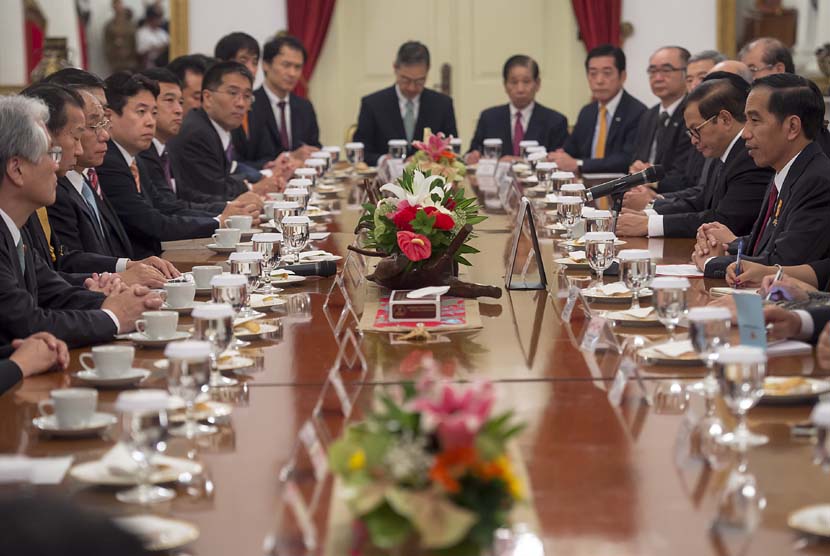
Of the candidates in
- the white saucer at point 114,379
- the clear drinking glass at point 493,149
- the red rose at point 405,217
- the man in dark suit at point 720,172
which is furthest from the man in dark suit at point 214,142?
the white saucer at point 114,379

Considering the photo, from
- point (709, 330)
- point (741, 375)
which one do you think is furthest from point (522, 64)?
point (741, 375)

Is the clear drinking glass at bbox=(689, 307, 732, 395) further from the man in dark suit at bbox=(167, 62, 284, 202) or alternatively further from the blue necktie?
the man in dark suit at bbox=(167, 62, 284, 202)

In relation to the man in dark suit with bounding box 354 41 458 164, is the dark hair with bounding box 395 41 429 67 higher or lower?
higher

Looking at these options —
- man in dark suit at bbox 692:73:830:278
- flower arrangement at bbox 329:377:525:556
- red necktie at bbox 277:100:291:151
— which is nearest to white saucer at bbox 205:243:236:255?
man in dark suit at bbox 692:73:830:278

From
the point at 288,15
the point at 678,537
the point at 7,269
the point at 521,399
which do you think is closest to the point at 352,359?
the point at 521,399

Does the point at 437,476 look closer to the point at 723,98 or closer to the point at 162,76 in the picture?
the point at 723,98

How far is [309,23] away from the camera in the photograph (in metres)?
9.73

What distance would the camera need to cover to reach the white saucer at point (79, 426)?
2.15m

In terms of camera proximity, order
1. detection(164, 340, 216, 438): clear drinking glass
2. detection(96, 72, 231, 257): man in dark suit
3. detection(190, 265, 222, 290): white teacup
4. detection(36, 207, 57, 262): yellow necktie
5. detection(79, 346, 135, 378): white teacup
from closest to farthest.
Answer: detection(164, 340, 216, 438): clear drinking glass → detection(79, 346, 135, 378): white teacup → detection(190, 265, 222, 290): white teacup → detection(36, 207, 57, 262): yellow necktie → detection(96, 72, 231, 257): man in dark suit

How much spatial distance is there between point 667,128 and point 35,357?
457 centimetres

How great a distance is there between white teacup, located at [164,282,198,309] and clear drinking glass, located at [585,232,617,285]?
105cm

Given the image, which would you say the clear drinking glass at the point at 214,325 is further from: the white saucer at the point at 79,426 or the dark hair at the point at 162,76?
the dark hair at the point at 162,76

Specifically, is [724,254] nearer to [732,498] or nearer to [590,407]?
[590,407]

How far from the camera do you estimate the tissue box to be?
10.2 ft
